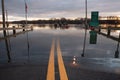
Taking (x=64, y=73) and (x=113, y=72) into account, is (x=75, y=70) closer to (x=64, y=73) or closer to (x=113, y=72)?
(x=64, y=73)

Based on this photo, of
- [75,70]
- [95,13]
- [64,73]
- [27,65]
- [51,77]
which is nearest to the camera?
[51,77]

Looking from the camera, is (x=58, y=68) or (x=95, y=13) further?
(x=95, y=13)

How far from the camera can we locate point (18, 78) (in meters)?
6.69

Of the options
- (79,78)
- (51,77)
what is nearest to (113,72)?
(79,78)

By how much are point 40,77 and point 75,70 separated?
154cm

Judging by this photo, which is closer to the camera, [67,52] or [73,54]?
[73,54]

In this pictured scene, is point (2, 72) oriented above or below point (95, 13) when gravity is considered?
below

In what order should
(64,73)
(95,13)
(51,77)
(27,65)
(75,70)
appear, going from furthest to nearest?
(95,13)
(27,65)
(75,70)
(64,73)
(51,77)

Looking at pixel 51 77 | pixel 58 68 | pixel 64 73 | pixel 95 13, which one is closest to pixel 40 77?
pixel 51 77

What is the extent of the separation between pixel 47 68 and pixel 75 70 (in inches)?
40.1

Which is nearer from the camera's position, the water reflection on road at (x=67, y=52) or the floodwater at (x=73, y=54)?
the floodwater at (x=73, y=54)

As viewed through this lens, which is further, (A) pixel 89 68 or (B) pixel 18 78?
(A) pixel 89 68

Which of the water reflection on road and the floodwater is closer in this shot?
the floodwater

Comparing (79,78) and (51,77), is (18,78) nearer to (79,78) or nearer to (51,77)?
(51,77)
